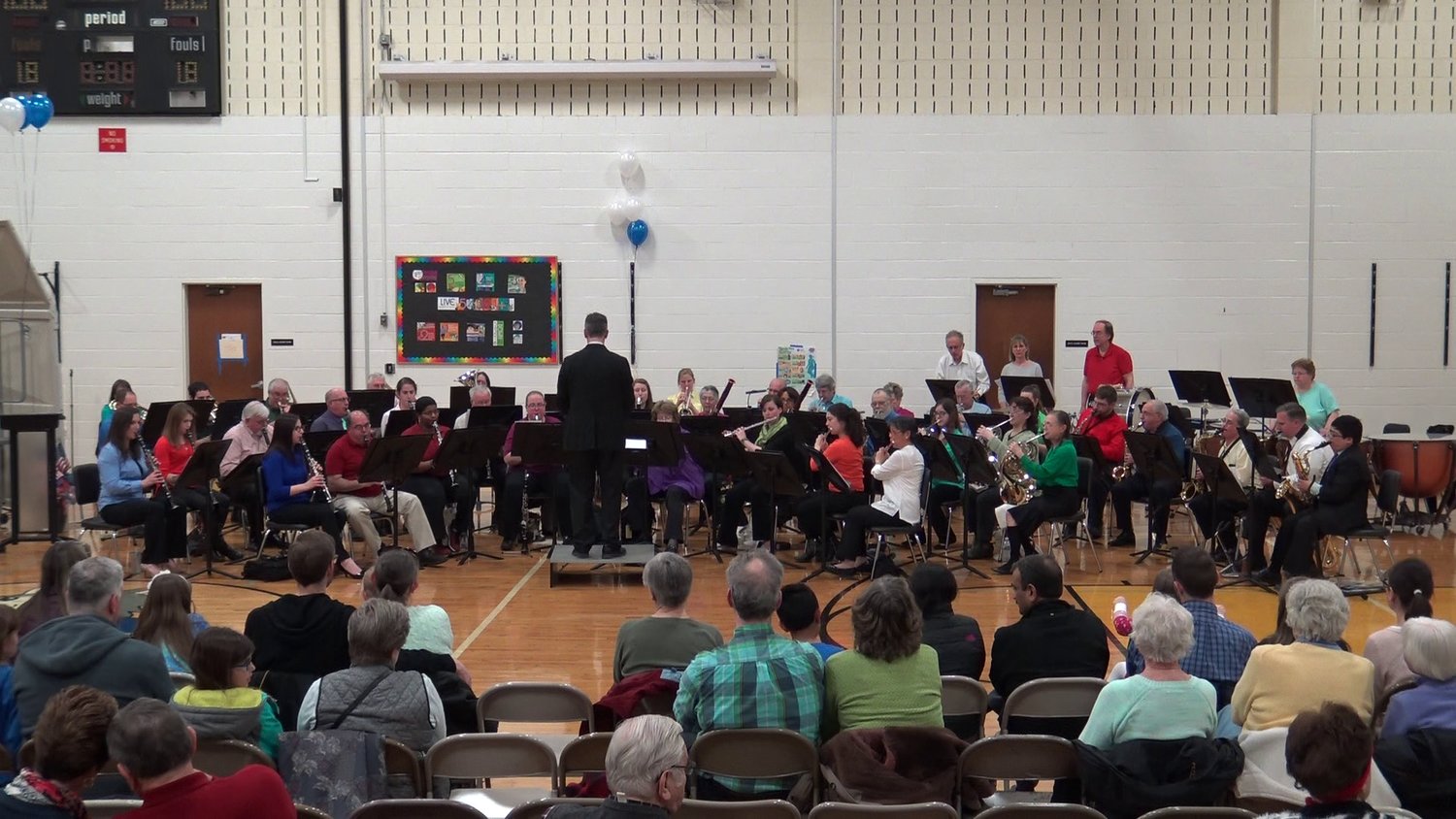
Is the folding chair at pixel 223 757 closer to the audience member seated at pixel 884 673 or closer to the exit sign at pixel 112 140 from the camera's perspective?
the audience member seated at pixel 884 673

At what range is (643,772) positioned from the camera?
3.07m

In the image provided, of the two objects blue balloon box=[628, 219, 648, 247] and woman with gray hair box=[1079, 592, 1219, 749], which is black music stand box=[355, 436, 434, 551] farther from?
woman with gray hair box=[1079, 592, 1219, 749]

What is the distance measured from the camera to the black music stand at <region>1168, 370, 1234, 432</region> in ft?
40.2

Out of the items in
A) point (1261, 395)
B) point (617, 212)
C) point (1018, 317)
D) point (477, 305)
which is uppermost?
point (617, 212)

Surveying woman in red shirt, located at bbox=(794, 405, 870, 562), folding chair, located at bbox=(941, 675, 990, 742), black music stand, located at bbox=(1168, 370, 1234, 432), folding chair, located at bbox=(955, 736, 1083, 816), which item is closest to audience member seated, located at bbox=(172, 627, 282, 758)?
folding chair, located at bbox=(955, 736, 1083, 816)

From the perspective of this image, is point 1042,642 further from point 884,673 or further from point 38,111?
point 38,111

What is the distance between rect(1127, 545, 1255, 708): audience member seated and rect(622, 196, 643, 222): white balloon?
10.1 metres

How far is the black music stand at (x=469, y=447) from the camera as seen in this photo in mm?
9914

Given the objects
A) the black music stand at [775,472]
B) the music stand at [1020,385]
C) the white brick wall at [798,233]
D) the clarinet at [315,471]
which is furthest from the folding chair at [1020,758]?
the white brick wall at [798,233]

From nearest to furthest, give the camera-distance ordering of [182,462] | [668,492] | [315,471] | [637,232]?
[315,471] → [182,462] → [668,492] → [637,232]

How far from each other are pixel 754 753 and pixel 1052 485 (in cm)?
624

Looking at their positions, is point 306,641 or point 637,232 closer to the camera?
point 306,641

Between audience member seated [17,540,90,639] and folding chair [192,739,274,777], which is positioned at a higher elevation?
audience member seated [17,540,90,639]

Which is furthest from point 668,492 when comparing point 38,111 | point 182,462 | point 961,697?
point 38,111
